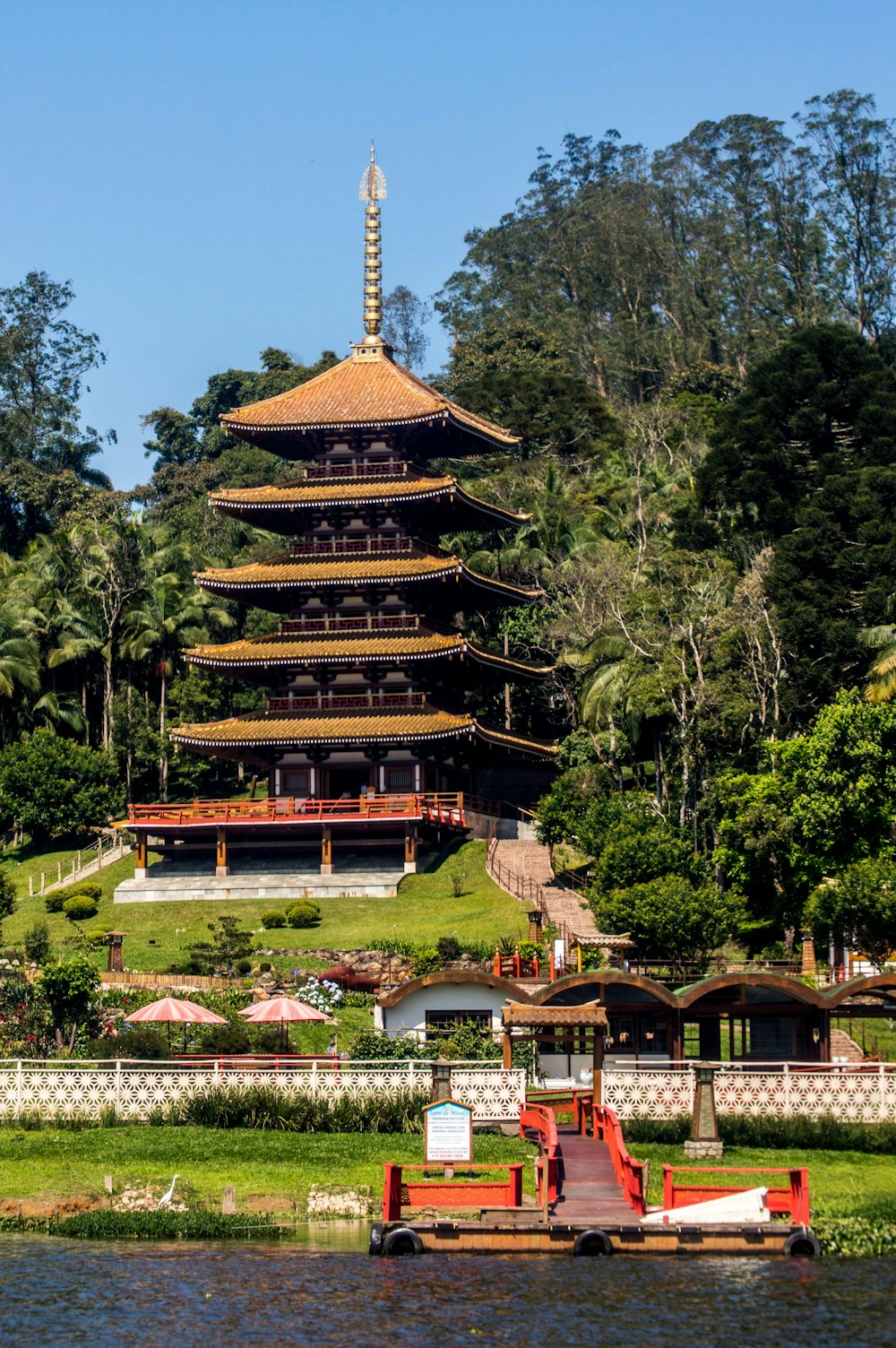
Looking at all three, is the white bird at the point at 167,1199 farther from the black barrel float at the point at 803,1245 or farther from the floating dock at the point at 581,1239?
the black barrel float at the point at 803,1245

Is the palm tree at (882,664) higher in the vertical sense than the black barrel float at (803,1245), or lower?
higher

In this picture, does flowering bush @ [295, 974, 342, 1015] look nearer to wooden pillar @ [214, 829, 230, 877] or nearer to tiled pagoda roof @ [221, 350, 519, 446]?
wooden pillar @ [214, 829, 230, 877]

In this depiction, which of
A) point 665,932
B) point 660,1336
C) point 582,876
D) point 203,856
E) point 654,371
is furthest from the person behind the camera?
point 654,371

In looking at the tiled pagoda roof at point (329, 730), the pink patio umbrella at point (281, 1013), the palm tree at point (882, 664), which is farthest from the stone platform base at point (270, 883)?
the pink patio umbrella at point (281, 1013)

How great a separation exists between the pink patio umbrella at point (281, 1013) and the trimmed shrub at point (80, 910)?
77.6ft

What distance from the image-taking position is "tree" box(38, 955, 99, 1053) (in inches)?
1673

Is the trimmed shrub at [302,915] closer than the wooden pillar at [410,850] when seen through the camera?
Yes

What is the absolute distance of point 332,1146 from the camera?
36.8m

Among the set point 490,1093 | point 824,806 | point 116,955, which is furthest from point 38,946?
point 824,806

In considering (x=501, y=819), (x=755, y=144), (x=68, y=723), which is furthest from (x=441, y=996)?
(x=755, y=144)

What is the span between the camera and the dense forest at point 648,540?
5784 centimetres

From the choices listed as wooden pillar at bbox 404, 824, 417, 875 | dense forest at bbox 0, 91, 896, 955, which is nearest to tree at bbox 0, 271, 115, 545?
dense forest at bbox 0, 91, 896, 955

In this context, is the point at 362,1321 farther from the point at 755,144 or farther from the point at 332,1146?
the point at 755,144

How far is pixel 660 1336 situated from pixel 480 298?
13759 centimetres
